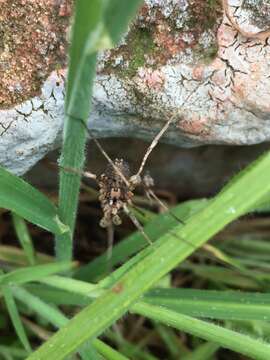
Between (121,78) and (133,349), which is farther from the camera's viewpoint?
(133,349)

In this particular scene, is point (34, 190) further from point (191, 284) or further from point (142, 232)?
point (191, 284)

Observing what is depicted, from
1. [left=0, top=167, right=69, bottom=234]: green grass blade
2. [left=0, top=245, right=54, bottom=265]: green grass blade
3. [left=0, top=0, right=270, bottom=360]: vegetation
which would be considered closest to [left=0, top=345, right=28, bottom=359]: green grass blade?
[left=0, top=0, right=270, bottom=360]: vegetation

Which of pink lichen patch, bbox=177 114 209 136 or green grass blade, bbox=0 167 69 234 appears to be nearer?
green grass blade, bbox=0 167 69 234

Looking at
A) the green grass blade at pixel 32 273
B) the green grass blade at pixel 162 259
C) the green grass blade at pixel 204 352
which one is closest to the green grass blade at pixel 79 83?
the green grass blade at pixel 32 273

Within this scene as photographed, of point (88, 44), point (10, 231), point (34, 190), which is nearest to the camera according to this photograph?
point (88, 44)

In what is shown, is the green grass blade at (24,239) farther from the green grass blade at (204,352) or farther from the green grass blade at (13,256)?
the green grass blade at (204,352)

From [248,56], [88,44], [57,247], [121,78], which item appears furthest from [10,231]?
[88,44]

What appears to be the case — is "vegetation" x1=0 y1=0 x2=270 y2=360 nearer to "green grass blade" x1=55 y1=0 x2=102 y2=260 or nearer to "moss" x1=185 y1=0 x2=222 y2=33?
"green grass blade" x1=55 y1=0 x2=102 y2=260
